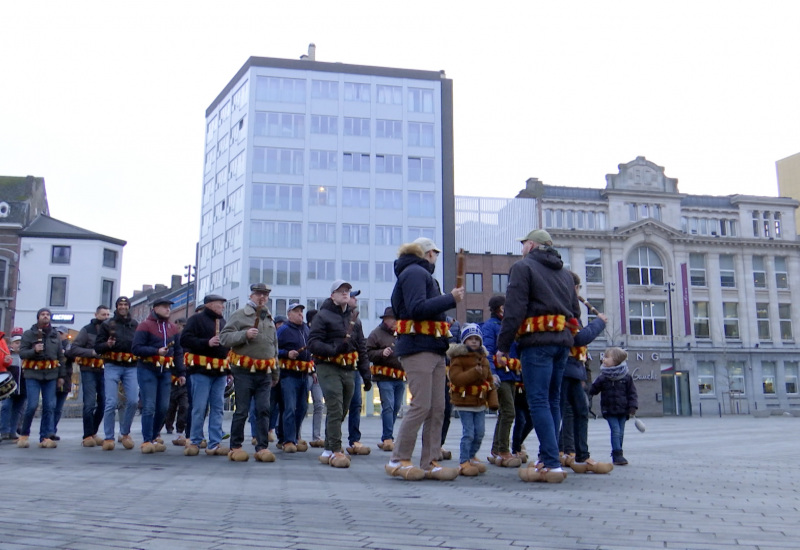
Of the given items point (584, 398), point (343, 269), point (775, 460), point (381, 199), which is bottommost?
point (775, 460)

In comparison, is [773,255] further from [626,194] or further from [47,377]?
[47,377]

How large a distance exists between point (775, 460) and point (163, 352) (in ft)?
26.7

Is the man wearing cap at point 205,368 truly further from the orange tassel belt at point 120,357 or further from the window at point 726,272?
the window at point 726,272

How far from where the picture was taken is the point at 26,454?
10.0 metres

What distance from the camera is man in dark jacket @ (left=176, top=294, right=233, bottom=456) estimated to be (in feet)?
31.6

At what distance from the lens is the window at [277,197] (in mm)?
53656

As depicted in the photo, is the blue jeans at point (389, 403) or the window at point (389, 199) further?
the window at point (389, 199)

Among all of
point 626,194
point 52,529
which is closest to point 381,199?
point 626,194

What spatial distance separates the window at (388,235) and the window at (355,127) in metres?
7.16

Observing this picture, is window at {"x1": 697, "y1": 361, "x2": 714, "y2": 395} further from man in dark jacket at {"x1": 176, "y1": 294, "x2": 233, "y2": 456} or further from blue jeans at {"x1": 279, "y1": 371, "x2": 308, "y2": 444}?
man in dark jacket at {"x1": 176, "y1": 294, "x2": 233, "y2": 456}

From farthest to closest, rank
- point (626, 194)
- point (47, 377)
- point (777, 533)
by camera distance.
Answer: point (626, 194) < point (47, 377) < point (777, 533)

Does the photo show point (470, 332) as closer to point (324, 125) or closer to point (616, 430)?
point (616, 430)

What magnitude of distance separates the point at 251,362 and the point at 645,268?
186 feet

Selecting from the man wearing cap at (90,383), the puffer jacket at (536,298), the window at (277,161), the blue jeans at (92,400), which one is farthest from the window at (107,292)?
the puffer jacket at (536,298)
